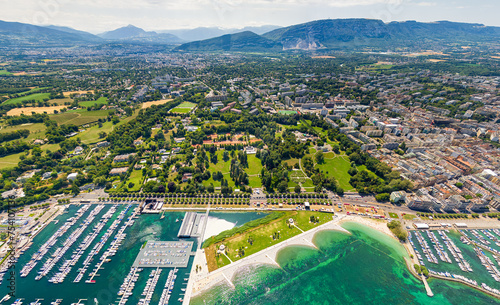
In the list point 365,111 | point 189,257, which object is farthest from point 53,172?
point 365,111

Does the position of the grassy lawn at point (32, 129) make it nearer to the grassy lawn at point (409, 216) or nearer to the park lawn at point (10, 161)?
the park lawn at point (10, 161)

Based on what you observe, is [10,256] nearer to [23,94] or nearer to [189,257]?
[189,257]

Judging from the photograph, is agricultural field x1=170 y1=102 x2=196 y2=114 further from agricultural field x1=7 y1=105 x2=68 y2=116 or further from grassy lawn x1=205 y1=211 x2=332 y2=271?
grassy lawn x1=205 y1=211 x2=332 y2=271

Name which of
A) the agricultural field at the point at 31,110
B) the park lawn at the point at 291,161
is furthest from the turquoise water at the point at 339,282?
the agricultural field at the point at 31,110

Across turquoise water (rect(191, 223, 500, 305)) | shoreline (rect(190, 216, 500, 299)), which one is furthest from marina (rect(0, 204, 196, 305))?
turquoise water (rect(191, 223, 500, 305))

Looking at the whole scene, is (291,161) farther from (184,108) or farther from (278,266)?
(184,108)

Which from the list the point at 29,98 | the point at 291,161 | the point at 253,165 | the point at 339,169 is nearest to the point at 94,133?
the point at 253,165

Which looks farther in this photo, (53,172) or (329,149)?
(329,149)
